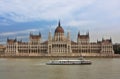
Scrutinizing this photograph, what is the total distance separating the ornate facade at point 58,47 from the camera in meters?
109

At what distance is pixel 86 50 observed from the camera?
366 feet

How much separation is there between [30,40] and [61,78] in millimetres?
87766

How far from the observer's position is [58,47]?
109 metres

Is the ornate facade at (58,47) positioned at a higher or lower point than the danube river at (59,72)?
higher

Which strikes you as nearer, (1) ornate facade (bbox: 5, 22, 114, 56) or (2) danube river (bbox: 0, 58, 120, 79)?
(2) danube river (bbox: 0, 58, 120, 79)

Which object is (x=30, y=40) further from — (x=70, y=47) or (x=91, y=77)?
(x=91, y=77)

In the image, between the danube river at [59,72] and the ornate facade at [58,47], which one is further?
the ornate facade at [58,47]

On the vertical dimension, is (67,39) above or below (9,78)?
above

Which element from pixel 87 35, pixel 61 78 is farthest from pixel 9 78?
pixel 87 35

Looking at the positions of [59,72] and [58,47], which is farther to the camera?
[58,47]

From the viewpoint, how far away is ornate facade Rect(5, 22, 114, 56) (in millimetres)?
109188

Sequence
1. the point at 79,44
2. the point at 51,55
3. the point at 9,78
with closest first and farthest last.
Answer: the point at 9,78 → the point at 51,55 → the point at 79,44

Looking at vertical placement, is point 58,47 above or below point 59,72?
above

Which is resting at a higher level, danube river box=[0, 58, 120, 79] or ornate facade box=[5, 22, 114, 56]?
ornate facade box=[5, 22, 114, 56]
